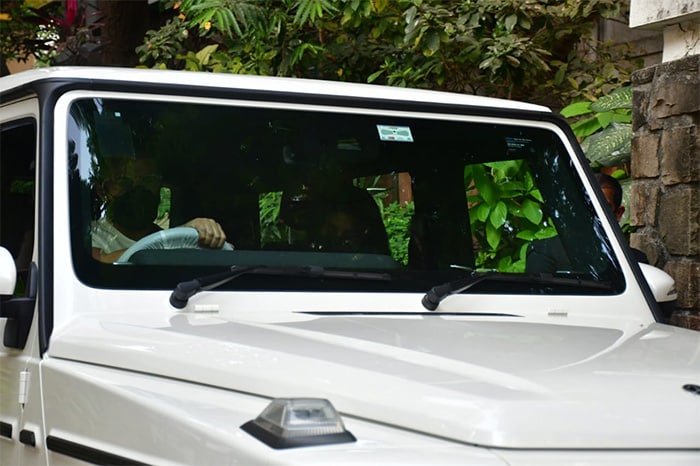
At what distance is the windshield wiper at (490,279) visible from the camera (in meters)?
3.13

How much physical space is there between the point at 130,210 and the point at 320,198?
0.58 metres

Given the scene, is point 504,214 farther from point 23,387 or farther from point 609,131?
point 609,131

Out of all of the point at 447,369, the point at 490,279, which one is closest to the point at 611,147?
the point at 490,279

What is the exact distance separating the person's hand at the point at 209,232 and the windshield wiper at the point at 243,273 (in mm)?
119

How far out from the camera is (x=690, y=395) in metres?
2.21

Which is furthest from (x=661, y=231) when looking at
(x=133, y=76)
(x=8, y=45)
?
(x=8, y=45)

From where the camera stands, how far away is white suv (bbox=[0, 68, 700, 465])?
208 centimetres

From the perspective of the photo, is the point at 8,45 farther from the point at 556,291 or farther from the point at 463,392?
the point at 463,392

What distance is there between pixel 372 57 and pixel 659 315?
5.29m

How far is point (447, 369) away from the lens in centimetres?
225

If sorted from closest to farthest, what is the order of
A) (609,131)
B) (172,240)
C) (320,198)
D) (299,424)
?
(299,424) → (172,240) → (320,198) → (609,131)

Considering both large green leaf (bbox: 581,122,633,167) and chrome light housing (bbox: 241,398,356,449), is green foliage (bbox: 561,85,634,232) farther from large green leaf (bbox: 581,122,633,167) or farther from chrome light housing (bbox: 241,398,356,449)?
chrome light housing (bbox: 241,398,356,449)

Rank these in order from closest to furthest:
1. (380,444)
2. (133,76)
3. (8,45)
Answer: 1. (380,444)
2. (133,76)
3. (8,45)

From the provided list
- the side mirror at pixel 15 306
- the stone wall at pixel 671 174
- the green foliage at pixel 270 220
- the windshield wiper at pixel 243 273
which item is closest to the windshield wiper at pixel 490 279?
the windshield wiper at pixel 243 273
